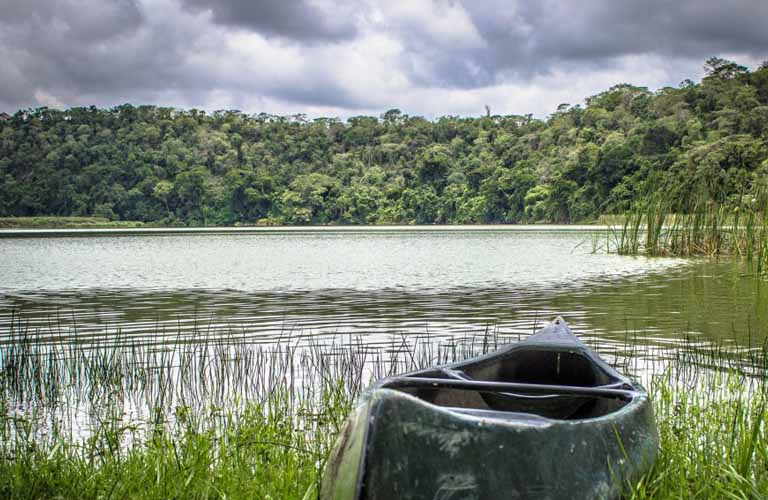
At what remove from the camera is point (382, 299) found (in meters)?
12.3

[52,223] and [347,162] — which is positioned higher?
[347,162]

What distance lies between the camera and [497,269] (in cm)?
1841

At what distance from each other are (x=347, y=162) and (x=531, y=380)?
262ft

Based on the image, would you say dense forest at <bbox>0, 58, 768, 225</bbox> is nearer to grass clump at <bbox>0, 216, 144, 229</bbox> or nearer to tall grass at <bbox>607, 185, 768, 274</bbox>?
grass clump at <bbox>0, 216, 144, 229</bbox>

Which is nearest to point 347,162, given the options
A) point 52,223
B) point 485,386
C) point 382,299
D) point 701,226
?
point 52,223

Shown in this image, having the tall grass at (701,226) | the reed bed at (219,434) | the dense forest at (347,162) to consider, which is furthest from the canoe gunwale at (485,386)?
the dense forest at (347,162)

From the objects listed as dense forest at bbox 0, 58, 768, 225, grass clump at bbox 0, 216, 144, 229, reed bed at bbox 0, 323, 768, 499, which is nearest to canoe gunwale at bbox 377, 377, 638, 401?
reed bed at bbox 0, 323, 768, 499

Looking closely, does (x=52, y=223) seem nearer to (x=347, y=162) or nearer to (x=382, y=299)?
(x=347, y=162)

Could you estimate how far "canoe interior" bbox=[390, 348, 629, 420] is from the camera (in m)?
3.20

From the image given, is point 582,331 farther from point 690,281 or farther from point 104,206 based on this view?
point 104,206

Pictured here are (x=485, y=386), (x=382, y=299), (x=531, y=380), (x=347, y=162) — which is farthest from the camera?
(x=347, y=162)

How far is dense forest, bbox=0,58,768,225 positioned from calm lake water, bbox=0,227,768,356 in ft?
128

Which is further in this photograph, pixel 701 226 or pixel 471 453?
pixel 701 226

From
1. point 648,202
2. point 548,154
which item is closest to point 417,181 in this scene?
point 548,154
